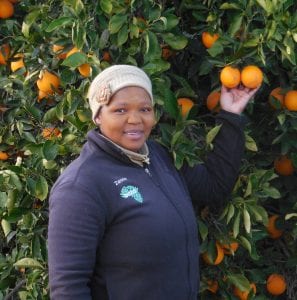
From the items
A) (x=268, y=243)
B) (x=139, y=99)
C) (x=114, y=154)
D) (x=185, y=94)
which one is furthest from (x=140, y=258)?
(x=268, y=243)

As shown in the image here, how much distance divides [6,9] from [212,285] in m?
1.22

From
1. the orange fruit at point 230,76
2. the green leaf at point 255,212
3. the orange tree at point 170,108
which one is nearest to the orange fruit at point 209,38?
the orange tree at point 170,108

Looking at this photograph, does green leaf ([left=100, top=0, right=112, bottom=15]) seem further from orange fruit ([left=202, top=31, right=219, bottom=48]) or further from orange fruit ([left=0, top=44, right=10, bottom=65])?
orange fruit ([left=0, top=44, right=10, bottom=65])

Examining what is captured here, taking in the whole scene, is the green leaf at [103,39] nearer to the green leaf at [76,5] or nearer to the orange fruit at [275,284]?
the green leaf at [76,5]

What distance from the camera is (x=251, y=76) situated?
6.73 feet

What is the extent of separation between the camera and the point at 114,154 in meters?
1.81

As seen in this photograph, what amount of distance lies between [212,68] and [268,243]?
727 mm

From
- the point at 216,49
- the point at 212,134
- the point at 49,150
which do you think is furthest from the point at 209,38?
the point at 49,150

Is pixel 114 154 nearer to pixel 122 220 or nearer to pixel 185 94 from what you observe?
pixel 122 220

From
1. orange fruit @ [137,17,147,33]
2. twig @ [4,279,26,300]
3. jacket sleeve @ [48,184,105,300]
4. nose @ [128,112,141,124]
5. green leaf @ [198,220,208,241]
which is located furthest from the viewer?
twig @ [4,279,26,300]

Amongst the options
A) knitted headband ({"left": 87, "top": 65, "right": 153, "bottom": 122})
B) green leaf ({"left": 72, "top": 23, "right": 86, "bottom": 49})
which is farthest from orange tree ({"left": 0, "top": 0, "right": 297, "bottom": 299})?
knitted headband ({"left": 87, "top": 65, "right": 153, "bottom": 122})

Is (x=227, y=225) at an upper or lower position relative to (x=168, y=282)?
lower

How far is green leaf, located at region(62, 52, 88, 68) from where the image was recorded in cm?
192

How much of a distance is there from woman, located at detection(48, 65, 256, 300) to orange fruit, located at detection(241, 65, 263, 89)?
1.19 feet
